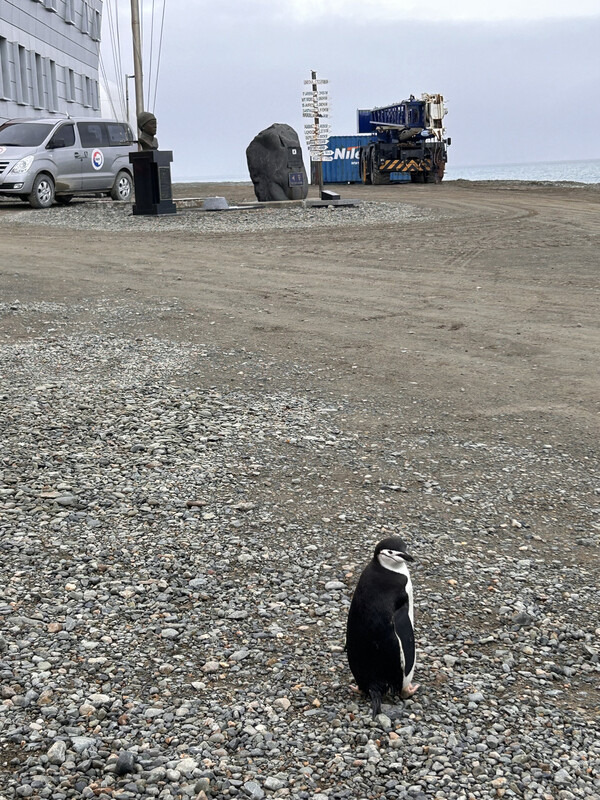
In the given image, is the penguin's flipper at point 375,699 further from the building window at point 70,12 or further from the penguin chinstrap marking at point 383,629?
the building window at point 70,12

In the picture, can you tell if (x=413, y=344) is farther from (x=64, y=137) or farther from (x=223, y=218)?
(x=64, y=137)

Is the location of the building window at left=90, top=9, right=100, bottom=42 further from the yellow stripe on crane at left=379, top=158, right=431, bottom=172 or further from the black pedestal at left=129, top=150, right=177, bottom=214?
the black pedestal at left=129, top=150, right=177, bottom=214

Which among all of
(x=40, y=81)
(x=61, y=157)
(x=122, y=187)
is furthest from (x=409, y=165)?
(x=61, y=157)

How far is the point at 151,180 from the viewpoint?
2202 cm

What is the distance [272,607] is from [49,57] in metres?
39.0

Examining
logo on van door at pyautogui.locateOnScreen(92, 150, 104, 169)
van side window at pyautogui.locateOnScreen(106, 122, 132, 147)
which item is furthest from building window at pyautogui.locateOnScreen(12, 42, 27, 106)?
logo on van door at pyautogui.locateOnScreen(92, 150, 104, 169)

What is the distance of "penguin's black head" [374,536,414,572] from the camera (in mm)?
3387

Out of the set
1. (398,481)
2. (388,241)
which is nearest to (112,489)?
(398,481)

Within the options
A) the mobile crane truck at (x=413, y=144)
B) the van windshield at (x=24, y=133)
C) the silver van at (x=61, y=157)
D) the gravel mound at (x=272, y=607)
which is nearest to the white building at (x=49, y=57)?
the silver van at (x=61, y=157)

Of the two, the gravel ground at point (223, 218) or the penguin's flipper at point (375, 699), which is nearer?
the penguin's flipper at point (375, 699)

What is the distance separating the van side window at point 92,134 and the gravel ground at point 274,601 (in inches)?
722

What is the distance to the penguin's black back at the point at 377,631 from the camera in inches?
132

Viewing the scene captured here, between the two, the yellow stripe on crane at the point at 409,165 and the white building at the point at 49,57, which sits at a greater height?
the white building at the point at 49,57

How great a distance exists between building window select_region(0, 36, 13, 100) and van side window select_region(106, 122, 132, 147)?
8478 mm
